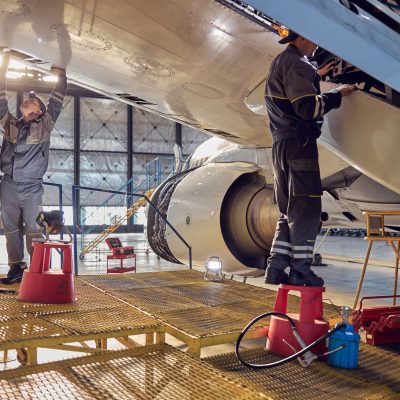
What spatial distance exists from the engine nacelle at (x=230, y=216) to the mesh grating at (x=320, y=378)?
360 cm

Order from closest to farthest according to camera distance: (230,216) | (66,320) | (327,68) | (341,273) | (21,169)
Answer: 1. (66,320)
2. (327,68)
3. (21,169)
4. (230,216)
5. (341,273)

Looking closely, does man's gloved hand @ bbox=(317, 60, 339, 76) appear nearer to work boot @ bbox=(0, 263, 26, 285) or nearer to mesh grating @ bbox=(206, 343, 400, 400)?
mesh grating @ bbox=(206, 343, 400, 400)

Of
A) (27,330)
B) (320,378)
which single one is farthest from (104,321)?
(320,378)

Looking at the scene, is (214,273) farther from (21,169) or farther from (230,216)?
(21,169)

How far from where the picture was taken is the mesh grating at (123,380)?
187 centimetres

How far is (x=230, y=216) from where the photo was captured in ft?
20.7

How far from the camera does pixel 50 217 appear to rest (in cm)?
373

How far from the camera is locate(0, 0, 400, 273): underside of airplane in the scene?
2031mm

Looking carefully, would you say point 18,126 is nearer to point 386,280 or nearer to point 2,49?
point 2,49

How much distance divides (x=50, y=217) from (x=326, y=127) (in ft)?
7.07

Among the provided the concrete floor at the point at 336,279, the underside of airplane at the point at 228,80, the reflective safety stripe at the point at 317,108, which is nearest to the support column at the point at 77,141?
the concrete floor at the point at 336,279

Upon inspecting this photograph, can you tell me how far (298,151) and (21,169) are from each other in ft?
8.44

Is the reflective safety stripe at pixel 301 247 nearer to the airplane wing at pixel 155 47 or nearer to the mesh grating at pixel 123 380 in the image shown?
the mesh grating at pixel 123 380

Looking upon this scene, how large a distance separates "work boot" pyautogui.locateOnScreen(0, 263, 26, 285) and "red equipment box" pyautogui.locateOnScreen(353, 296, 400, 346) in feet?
9.30
